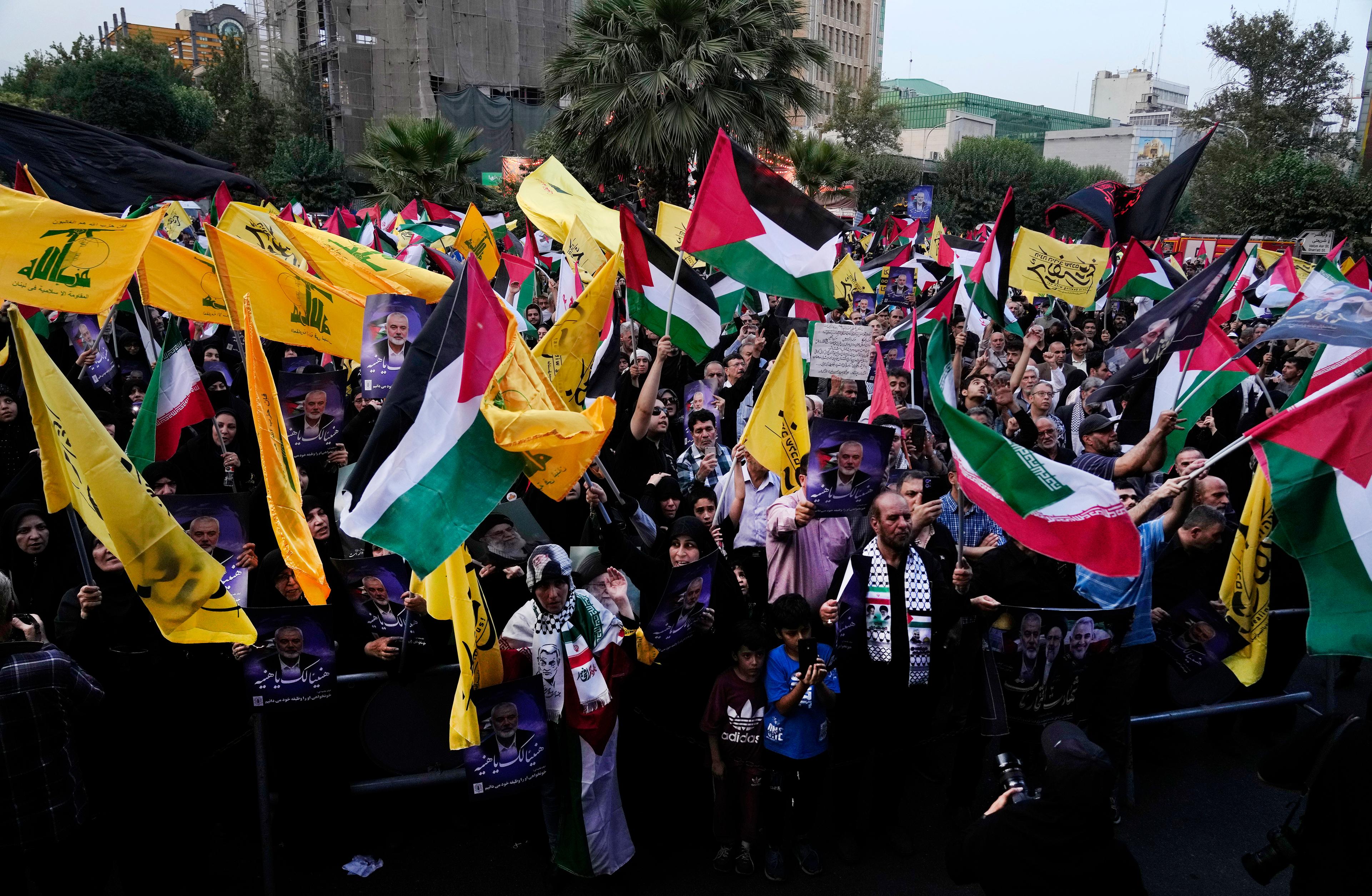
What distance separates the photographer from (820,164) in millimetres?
27266

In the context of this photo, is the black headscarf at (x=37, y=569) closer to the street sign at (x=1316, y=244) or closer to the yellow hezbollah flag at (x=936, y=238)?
the yellow hezbollah flag at (x=936, y=238)

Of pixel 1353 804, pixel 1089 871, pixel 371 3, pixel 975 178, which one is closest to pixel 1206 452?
pixel 1353 804

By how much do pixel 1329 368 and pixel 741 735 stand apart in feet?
11.7

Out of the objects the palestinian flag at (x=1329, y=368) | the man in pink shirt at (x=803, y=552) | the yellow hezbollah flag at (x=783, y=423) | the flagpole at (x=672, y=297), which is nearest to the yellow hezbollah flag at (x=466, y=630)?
the man in pink shirt at (x=803, y=552)

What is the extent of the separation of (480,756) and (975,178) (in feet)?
162

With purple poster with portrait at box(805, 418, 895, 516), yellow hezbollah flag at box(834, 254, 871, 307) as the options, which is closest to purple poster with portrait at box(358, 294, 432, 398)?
purple poster with portrait at box(805, 418, 895, 516)

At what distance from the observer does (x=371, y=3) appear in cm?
4788

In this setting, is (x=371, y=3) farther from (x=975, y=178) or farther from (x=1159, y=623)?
(x=1159, y=623)

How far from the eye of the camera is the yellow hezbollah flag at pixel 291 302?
5.87m

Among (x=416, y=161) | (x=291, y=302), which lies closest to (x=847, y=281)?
(x=291, y=302)

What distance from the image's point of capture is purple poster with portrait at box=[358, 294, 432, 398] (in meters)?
6.01

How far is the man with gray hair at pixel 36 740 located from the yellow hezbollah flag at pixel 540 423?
1811mm

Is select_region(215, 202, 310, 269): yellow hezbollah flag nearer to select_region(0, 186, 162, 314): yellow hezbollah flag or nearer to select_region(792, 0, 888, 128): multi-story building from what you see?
select_region(0, 186, 162, 314): yellow hezbollah flag

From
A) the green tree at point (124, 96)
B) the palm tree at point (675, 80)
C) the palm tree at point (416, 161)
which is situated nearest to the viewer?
the palm tree at point (675, 80)
